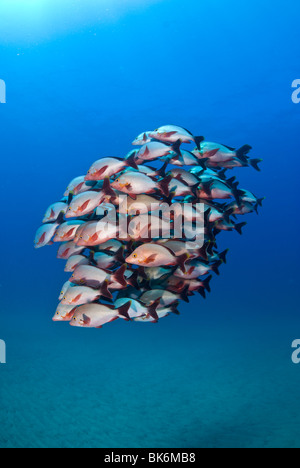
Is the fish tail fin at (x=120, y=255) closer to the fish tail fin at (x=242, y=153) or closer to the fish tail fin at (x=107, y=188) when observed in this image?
the fish tail fin at (x=107, y=188)

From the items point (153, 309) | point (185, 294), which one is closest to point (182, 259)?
point (185, 294)

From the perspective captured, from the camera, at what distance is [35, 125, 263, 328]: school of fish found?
396cm

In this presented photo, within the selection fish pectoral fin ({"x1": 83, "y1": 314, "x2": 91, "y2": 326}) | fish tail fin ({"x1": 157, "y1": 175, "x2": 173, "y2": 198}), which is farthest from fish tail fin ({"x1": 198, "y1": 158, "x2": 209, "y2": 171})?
fish pectoral fin ({"x1": 83, "y1": 314, "x2": 91, "y2": 326})

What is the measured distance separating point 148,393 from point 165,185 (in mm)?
6962

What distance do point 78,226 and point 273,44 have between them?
974 inches

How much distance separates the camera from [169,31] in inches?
992

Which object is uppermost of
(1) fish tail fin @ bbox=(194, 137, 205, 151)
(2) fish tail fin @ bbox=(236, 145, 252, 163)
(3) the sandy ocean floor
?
(1) fish tail fin @ bbox=(194, 137, 205, 151)

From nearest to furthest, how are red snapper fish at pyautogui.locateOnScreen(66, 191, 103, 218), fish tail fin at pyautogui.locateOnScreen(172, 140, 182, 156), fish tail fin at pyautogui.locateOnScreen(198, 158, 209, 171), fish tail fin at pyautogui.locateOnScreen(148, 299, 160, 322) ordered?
fish tail fin at pyautogui.locateOnScreen(148, 299, 160, 322) → red snapper fish at pyautogui.locateOnScreen(66, 191, 103, 218) → fish tail fin at pyautogui.locateOnScreen(172, 140, 182, 156) → fish tail fin at pyautogui.locateOnScreen(198, 158, 209, 171)

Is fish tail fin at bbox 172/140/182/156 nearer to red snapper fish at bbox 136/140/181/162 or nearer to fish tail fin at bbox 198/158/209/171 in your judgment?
red snapper fish at bbox 136/140/181/162

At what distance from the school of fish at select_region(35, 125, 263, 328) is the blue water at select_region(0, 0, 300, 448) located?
392cm

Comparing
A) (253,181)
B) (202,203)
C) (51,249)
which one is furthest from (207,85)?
(51,249)

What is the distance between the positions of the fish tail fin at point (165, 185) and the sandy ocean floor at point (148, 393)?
5.06m

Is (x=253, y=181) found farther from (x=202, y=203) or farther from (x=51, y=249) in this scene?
(x=202, y=203)

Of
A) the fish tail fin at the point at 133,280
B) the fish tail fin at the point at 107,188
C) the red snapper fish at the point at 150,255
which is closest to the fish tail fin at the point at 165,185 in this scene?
the fish tail fin at the point at 107,188
